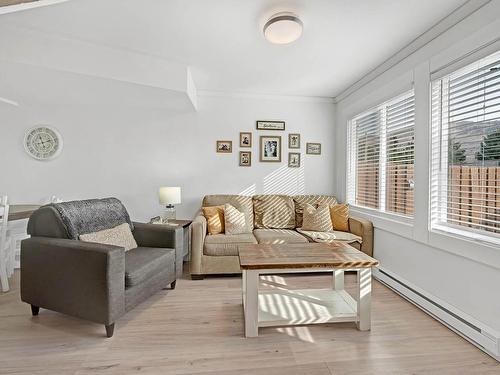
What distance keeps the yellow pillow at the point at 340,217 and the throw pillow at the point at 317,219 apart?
87 mm

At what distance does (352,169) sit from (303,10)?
8.18ft

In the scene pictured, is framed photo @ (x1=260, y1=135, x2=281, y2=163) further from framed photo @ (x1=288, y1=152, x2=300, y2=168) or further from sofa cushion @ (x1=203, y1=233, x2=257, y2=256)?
sofa cushion @ (x1=203, y1=233, x2=257, y2=256)

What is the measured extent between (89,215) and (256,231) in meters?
1.93

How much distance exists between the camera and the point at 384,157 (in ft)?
11.1

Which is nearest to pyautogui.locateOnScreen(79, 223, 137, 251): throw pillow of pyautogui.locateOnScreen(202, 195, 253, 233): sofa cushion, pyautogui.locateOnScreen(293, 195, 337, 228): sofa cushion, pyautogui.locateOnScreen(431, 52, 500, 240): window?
pyautogui.locateOnScreen(202, 195, 253, 233): sofa cushion

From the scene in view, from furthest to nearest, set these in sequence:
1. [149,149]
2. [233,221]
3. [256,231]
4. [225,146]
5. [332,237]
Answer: [225,146], [149,149], [256,231], [233,221], [332,237]

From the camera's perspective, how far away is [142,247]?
9.45 feet

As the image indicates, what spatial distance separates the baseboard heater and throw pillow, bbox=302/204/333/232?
2.99 ft

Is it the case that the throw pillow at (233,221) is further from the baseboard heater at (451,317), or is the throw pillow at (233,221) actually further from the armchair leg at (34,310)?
the armchair leg at (34,310)

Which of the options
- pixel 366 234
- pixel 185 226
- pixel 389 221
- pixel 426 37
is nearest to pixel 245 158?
pixel 185 226

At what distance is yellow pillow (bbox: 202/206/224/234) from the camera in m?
3.49

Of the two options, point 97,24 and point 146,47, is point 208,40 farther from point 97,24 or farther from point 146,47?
point 97,24

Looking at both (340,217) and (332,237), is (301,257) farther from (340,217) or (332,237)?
(340,217)

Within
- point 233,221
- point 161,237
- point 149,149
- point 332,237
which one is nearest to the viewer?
point 161,237
